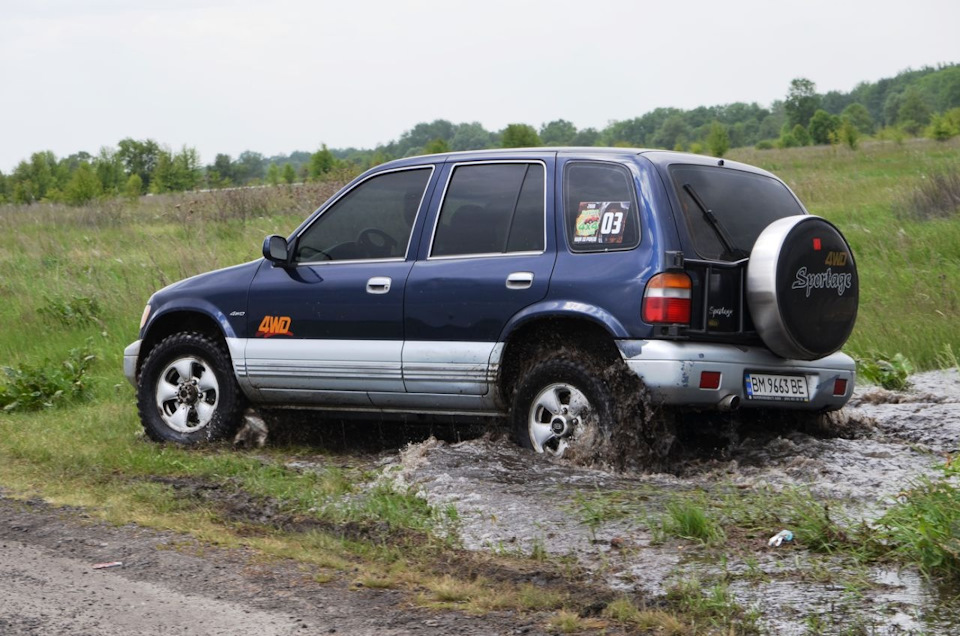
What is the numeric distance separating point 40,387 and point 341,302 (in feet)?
15.2

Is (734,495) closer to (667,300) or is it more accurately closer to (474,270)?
(667,300)

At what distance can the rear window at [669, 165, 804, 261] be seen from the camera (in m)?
6.46

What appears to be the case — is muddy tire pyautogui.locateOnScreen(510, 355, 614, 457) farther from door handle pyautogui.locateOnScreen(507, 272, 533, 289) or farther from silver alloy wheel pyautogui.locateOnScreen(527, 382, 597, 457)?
door handle pyautogui.locateOnScreen(507, 272, 533, 289)

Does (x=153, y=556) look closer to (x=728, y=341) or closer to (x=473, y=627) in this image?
(x=473, y=627)

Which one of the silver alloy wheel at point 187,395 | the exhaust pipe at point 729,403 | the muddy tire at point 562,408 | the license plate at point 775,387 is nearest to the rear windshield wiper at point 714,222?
the license plate at point 775,387

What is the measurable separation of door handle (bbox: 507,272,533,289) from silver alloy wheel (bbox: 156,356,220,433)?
2.54 m

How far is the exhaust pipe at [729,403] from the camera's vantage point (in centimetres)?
629

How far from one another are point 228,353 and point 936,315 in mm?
6756

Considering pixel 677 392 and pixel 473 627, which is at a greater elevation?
pixel 677 392

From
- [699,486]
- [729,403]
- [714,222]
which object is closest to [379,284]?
[714,222]

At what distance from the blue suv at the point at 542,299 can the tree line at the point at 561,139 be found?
27.5 feet

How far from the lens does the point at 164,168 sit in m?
47.9

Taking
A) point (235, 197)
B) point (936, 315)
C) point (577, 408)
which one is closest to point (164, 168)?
point (235, 197)

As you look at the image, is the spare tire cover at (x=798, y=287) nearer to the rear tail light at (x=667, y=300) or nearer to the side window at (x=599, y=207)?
the rear tail light at (x=667, y=300)
